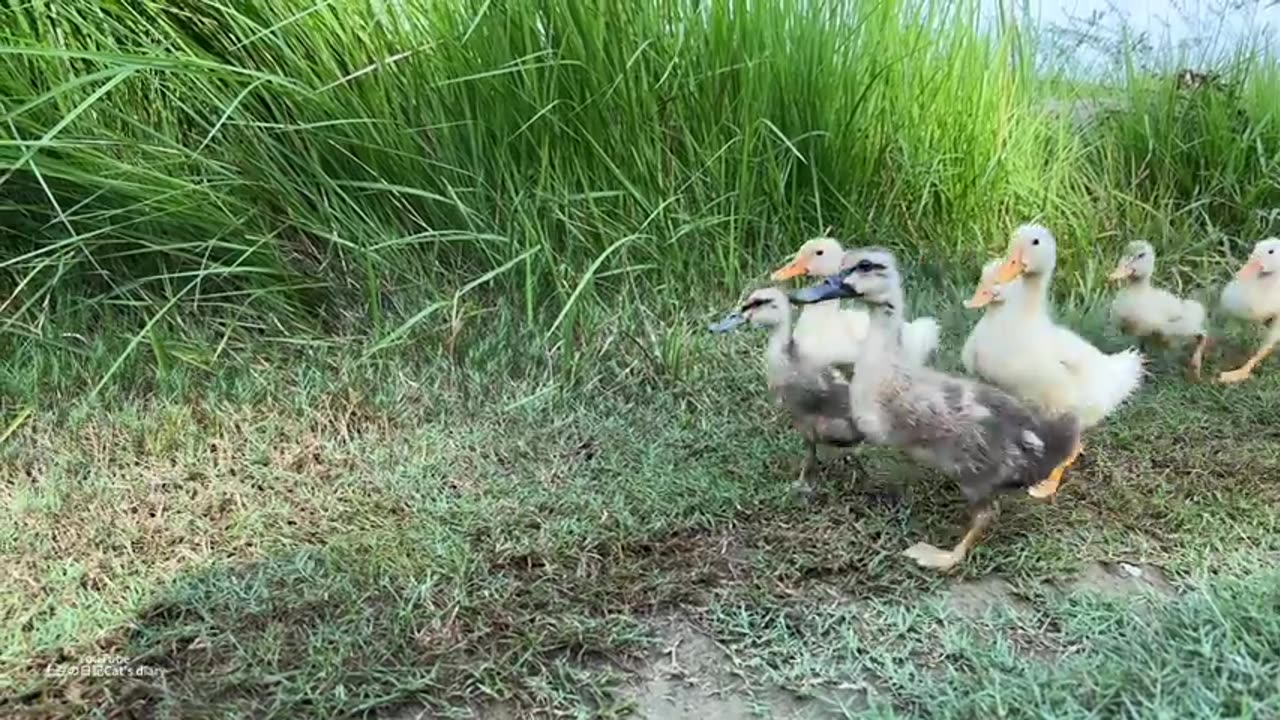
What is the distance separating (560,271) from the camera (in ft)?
6.71

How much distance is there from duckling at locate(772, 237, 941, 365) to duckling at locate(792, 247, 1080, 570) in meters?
0.09

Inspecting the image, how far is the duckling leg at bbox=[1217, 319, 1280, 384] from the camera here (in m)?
1.87

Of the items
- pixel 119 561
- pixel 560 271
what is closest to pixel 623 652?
pixel 119 561

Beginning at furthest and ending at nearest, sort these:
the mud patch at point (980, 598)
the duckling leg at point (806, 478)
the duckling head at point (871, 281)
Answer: the duckling leg at point (806, 478)
the duckling head at point (871, 281)
the mud patch at point (980, 598)

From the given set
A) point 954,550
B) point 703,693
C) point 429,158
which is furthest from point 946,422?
point 429,158

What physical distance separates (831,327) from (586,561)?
54 centimetres

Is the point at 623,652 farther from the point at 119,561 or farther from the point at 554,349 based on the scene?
the point at 554,349

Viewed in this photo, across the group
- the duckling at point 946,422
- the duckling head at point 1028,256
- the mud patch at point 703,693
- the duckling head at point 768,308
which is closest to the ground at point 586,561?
the mud patch at point 703,693

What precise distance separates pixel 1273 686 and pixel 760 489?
662mm

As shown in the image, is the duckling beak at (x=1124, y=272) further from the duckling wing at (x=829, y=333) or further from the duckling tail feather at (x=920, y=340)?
the duckling wing at (x=829, y=333)

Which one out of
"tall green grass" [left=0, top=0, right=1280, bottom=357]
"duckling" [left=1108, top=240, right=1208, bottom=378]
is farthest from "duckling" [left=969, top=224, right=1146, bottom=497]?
"tall green grass" [left=0, top=0, right=1280, bottom=357]

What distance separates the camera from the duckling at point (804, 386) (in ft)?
4.77

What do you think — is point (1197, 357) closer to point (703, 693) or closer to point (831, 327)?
point (831, 327)

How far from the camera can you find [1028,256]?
1.43 meters
